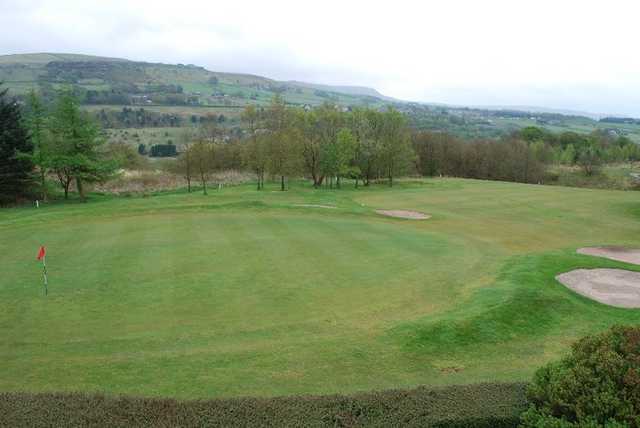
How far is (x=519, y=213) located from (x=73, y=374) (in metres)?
31.7

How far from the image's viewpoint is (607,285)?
18000mm

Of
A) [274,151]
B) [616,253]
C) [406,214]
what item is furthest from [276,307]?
[274,151]

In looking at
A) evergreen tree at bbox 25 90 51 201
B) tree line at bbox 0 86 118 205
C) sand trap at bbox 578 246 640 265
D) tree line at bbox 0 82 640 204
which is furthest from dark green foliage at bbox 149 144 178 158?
sand trap at bbox 578 246 640 265

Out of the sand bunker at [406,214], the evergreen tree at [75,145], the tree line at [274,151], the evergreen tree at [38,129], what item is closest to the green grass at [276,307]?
the sand bunker at [406,214]

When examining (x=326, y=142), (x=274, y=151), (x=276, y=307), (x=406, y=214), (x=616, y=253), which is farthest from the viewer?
(x=326, y=142)

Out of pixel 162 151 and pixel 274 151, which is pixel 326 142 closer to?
pixel 274 151

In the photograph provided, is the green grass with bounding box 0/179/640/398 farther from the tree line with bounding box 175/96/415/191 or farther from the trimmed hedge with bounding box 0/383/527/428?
the tree line with bounding box 175/96/415/191

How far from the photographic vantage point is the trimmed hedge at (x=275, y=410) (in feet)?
25.3

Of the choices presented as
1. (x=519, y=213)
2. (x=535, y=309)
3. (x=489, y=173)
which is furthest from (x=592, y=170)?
(x=535, y=309)

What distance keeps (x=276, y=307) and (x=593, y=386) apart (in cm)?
922

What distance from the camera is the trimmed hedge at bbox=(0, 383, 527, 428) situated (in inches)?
304

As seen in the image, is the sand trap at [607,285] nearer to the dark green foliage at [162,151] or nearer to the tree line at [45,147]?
the tree line at [45,147]

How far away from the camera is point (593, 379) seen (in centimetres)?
718

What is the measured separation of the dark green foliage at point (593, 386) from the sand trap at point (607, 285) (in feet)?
32.6
